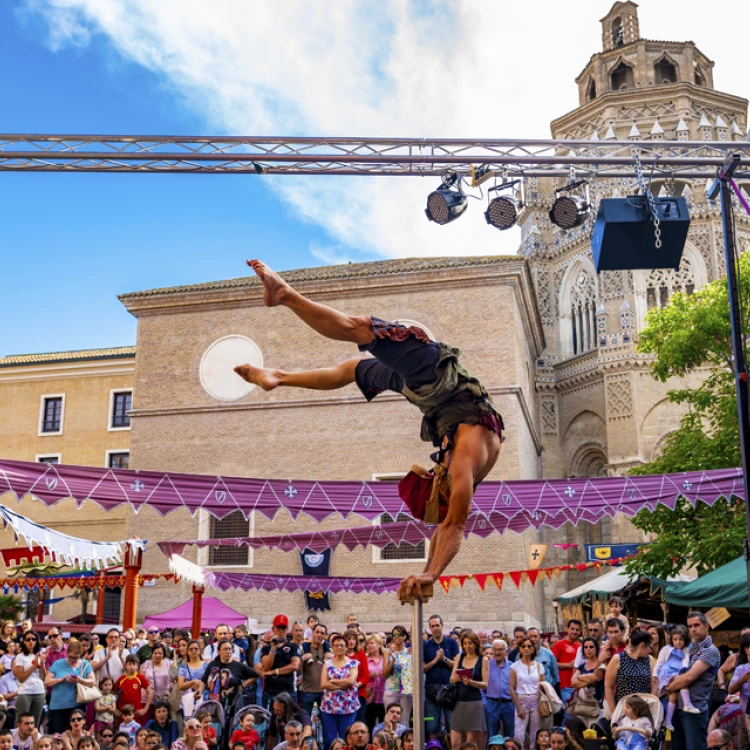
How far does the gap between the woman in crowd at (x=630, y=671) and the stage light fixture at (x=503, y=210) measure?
14.0ft

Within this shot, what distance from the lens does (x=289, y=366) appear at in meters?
25.8

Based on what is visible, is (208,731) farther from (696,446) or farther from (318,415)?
(318,415)

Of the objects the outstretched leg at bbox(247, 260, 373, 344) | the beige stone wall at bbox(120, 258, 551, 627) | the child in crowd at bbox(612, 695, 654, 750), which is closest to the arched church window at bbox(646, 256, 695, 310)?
the beige stone wall at bbox(120, 258, 551, 627)

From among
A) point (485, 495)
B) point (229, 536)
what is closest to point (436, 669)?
point (485, 495)

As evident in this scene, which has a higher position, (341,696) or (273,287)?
(273,287)

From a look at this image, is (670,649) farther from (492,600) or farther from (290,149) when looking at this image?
(492,600)

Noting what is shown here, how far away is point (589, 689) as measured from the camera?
986cm

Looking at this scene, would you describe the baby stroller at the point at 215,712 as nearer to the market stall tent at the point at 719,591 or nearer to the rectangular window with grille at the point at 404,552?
the market stall tent at the point at 719,591

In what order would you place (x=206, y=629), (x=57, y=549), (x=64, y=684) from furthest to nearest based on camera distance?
(x=206, y=629) < (x=57, y=549) < (x=64, y=684)

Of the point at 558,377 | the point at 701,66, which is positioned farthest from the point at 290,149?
the point at 701,66

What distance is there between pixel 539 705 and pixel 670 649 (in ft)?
5.79

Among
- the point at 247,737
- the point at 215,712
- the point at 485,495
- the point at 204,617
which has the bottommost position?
the point at 247,737

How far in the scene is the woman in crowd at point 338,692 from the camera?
10.7 metres

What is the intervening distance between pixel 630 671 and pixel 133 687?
5834 mm
